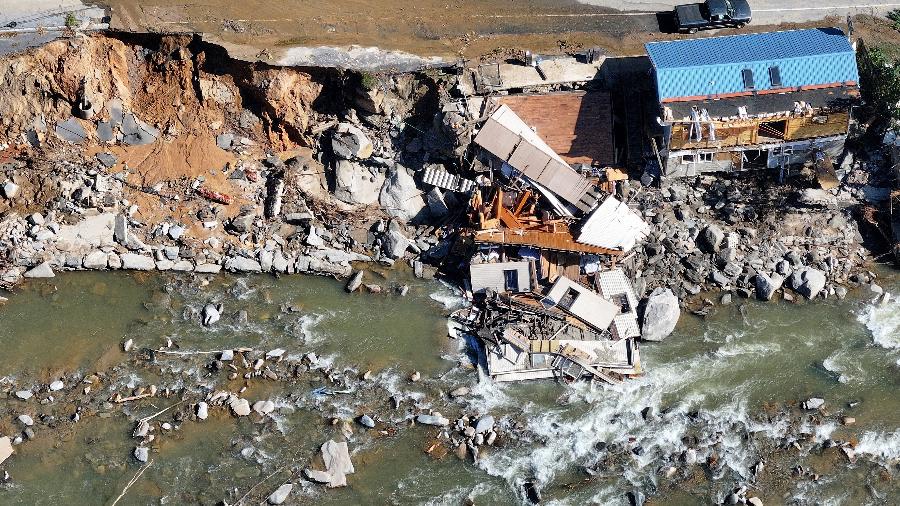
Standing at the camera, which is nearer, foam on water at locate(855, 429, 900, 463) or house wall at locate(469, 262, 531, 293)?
foam on water at locate(855, 429, 900, 463)

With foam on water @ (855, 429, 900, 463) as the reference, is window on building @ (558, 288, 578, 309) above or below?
above

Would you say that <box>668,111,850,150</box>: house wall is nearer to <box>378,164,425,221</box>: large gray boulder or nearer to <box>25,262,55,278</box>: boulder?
<box>378,164,425,221</box>: large gray boulder

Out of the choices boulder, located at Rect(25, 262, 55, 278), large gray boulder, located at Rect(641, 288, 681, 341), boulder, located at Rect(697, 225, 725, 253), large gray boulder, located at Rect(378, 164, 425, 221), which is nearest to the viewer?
large gray boulder, located at Rect(641, 288, 681, 341)

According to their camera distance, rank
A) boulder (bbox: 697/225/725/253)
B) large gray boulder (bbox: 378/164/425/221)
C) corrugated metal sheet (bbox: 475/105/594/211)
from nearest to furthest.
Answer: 1. corrugated metal sheet (bbox: 475/105/594/211)
2. boulder (bbox: 697/225/725/253)
3. large gray boulder (bbox: 378/164/425/221)

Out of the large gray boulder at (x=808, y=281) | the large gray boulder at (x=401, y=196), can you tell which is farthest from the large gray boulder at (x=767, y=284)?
the large gray boulder at (x=401, y=196)

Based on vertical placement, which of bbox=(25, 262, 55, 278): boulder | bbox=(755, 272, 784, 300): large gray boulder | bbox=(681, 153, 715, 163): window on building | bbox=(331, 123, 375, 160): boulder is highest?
bbox=(681, 153, 715, 163): window on building

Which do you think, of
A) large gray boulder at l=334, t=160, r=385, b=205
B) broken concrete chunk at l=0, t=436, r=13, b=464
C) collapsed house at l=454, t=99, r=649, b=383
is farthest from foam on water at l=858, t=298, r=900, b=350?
broken concrete chunk at l=0, t=436, r=13, b=464

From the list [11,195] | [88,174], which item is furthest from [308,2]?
[11,195]
